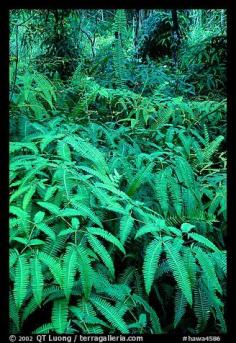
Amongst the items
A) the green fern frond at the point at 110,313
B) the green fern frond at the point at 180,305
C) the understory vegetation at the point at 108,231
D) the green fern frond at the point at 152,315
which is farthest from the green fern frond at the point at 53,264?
the green fern frond at the point at 180,305

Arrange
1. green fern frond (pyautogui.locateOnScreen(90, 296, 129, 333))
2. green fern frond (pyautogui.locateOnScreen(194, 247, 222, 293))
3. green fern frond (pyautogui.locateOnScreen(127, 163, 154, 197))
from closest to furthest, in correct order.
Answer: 1. green fern frond (pyautogui.locateOnScreen(90, 296, 129, 333))
2. green fern frond (pyautogui.locateOnScreen(194, 247, 222, 293))
3. green fern frond (pyautogui.locateOnScreen(127, 163, 154, 197))

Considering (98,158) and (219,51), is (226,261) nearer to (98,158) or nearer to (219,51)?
(98,158)

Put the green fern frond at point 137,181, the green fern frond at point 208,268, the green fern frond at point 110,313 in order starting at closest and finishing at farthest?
the green fern frond at point 110,313 < the green fern frond at point 208,268 < the green fern frond at point 137,181

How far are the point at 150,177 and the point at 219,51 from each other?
3205 millimetres

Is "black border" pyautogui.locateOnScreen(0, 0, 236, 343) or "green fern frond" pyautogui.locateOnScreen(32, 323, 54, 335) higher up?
"black border" pyautogui.locateOnScreen(0, 0, 236, 343)

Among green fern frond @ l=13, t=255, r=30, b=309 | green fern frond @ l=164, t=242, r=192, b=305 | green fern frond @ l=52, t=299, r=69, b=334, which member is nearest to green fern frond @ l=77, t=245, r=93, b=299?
green fern frond @ l=52, t=299, r=69, b=334

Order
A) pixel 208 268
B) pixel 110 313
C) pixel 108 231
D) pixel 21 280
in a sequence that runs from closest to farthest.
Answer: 1. pixel 21 280
2. pixel 110 313
3. pixel 208 268
4. pixel 108 231

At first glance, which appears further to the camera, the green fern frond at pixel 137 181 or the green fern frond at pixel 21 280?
the green fern frond at pixel 137 181

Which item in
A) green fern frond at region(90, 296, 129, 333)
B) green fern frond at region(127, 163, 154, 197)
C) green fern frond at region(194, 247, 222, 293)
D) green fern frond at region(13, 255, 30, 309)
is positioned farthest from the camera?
green fern frond at region(127, 163, 154, 197)

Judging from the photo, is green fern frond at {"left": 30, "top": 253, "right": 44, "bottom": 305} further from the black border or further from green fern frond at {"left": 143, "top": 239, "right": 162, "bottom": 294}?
green fern frond at {"left": 143, "top": 239, "right": 162, "bottom": 294}

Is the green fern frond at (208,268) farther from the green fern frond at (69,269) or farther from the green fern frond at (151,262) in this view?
the green fern frond at (69,269)

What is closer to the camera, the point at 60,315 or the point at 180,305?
the point at 60,315
